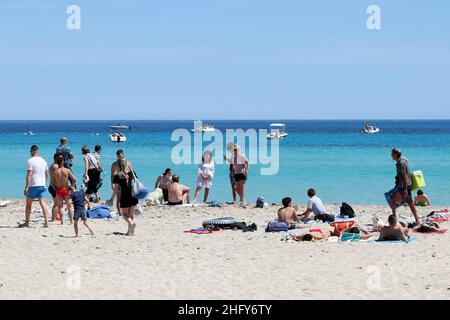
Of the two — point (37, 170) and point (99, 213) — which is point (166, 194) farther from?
point (37, 170)

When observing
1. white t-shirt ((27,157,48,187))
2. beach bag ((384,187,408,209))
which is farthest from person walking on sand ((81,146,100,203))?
beach bag ((384,187,408,209))

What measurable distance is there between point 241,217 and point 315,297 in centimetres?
764

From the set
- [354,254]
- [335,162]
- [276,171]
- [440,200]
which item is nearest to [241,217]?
[354,254]

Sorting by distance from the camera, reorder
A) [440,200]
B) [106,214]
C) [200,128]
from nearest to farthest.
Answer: [106,214]
[440,200]
[200,128]

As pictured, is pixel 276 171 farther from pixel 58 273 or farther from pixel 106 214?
pixel 58 273

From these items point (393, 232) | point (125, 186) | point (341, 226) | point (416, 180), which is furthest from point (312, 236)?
point (125, 186)

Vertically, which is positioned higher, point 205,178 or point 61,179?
point 61,179

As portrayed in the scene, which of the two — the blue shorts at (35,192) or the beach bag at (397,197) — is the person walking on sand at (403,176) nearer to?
the beach bag at (397,197)

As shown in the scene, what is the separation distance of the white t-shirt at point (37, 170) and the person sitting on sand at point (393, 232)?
626cm

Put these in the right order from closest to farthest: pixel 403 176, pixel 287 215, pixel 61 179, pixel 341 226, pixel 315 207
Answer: pixel 341 226
pixel 403 176
pixel 61 179
pixel 287 215
pixel 315 207

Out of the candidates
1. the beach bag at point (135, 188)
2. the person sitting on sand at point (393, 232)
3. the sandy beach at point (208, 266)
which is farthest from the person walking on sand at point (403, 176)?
the beach bag at point (135, 188)

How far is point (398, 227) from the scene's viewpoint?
40.4ft

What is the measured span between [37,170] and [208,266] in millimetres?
4740

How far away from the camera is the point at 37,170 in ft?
44.5
